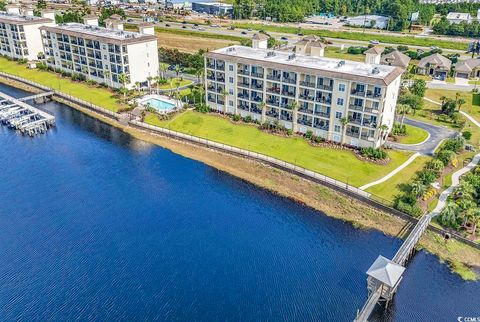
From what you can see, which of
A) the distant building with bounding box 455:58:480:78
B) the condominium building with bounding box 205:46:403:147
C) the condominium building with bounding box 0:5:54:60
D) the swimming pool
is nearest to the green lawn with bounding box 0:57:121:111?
the condominium building with bounding box 0:5:54:60

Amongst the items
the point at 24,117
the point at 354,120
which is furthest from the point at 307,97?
the point at 24,117

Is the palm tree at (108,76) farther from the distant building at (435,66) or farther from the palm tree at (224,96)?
the distant building at (435,66)

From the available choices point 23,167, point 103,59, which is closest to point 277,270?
point 23,167

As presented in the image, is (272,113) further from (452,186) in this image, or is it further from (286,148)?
(452,186)

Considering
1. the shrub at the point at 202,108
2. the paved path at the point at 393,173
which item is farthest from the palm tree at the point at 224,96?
the paved path at the point at 393,173

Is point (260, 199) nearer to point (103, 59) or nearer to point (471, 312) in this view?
point (471, 312)

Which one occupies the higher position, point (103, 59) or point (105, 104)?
point (103, 59)
